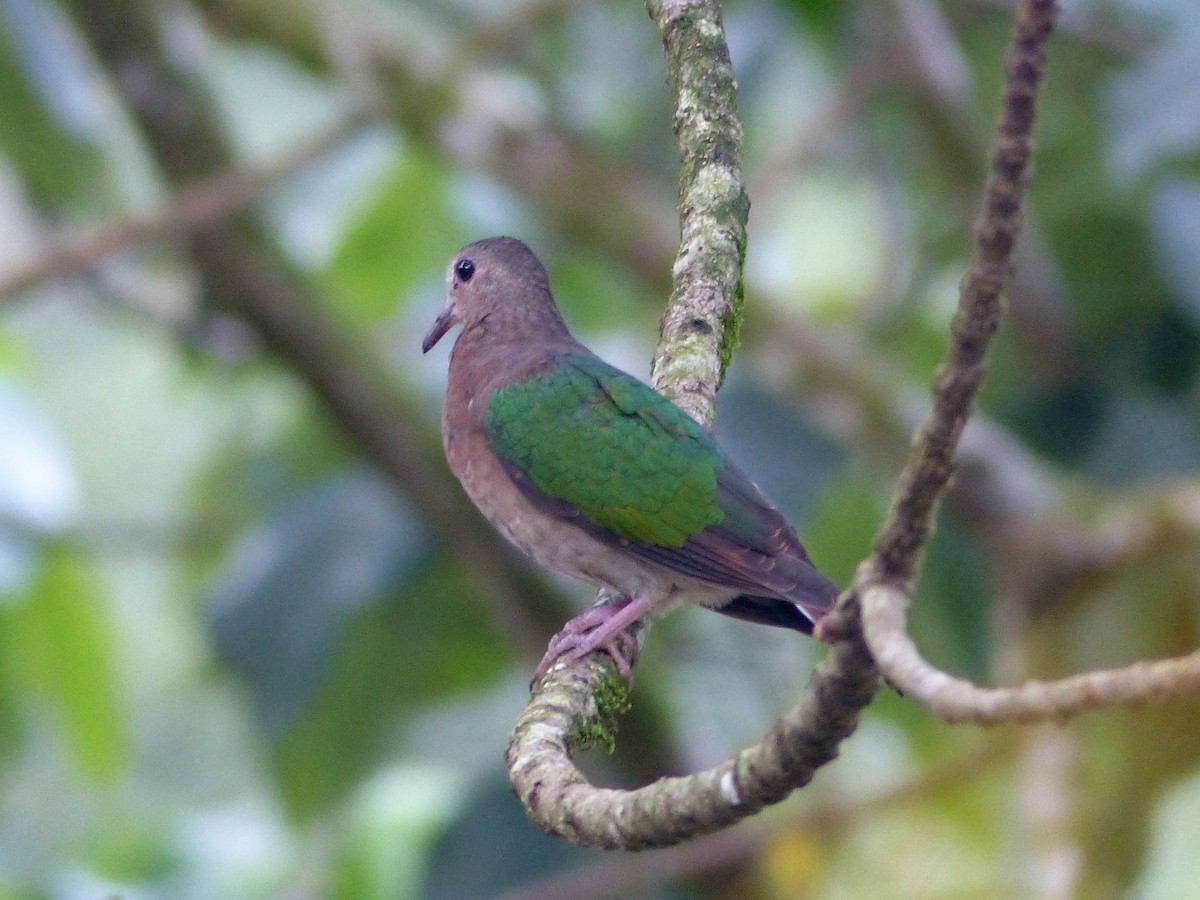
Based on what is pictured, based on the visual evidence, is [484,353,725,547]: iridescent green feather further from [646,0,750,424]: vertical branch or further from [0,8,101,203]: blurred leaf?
[0,8,101,203]: blurred leaf

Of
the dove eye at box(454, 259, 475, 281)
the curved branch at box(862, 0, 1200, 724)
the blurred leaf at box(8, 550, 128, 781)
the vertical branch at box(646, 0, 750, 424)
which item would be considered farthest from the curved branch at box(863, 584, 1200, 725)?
the blurred leaf at box(8, 550, 128, 781)

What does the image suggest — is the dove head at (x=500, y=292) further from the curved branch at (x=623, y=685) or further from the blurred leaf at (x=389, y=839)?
the blurred leaf at (x=389, y=839)

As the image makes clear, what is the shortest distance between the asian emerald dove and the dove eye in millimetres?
557

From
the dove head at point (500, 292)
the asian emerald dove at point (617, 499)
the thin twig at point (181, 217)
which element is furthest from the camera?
the thin twig at point (181, 217)

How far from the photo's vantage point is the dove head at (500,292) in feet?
15.6

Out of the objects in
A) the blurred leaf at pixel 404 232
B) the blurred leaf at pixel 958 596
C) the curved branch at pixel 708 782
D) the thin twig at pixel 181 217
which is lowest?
the curved branch at pixel 708 782

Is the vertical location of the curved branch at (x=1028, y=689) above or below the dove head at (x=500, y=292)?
below

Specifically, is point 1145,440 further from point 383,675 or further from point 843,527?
point 383,675

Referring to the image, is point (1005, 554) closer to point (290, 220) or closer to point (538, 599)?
point (538, 599)

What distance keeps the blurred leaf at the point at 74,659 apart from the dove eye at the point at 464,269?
2195 mm

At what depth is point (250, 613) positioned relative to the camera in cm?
600

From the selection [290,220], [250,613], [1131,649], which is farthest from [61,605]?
[1131,649]

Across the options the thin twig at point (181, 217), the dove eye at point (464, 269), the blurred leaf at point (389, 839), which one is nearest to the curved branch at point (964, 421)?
the dove eye at point (464, 269)

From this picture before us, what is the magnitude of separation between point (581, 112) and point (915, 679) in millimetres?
6078
